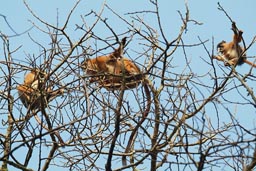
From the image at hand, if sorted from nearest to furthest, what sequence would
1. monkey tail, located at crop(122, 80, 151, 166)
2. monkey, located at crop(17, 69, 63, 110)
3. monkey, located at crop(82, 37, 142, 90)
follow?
1. monkey, located at crop(82, 37, 142, 90)
2. monkey tail, located at crop(122, 80, 151, 166)
3. monkey, located at crop(17, 69, 63, 110)

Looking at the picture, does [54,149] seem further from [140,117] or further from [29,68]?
[140,117]

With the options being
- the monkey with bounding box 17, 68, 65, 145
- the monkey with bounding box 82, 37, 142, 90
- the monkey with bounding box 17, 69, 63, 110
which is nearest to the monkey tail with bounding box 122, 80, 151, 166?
the monkey with bounding box 82, 37, 142, 90

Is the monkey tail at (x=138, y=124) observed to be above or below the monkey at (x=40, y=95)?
below

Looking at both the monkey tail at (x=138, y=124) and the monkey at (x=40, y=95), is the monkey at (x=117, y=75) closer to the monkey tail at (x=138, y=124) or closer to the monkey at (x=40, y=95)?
the monkey tail at (x=138, y=124)

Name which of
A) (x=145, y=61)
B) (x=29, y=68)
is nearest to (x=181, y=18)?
(x=145, y=61)

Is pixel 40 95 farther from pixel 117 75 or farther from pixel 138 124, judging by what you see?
pixel 138 124

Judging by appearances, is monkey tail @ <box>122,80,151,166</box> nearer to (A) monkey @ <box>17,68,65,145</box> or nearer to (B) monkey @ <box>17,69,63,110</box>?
(A) monkey @ <box>17,68,65,145</box>

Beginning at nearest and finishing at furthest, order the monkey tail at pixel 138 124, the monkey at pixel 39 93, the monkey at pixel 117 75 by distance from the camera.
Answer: the monkey at pixel 117 75
the monkey tail at pixel 138 124
the monkey at pixel 39 93

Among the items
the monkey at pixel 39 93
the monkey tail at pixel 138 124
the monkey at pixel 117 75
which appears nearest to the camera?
the monkey at pixel 117 75

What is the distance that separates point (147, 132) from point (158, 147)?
17.3 inches

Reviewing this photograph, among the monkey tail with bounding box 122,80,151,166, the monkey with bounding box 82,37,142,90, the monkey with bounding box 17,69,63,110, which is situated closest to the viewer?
the monkey with bounding box 82,37,142,90

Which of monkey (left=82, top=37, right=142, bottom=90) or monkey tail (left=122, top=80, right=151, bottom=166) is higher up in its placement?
monkey (left=82, top=37, right=142, bottom=90)

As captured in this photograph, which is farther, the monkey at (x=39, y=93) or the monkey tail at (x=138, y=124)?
the monkey at (x=39, y=93)

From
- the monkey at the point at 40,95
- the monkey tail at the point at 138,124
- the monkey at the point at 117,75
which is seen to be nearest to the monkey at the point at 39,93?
the monkey at the point at 40,95
